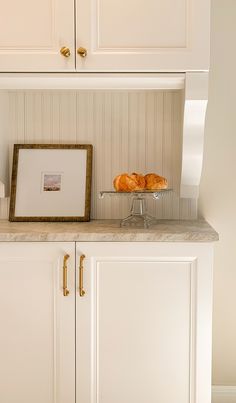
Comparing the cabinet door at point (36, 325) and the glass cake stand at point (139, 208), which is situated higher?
the glass cake stand at point (139, 208)

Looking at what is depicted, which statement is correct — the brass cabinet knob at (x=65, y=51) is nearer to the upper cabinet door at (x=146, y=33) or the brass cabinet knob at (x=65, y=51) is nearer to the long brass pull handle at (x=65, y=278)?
the upper cabinet door at (x=146, y=33)

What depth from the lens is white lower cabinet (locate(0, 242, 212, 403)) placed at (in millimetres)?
1960

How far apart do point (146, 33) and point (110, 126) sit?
515 mm

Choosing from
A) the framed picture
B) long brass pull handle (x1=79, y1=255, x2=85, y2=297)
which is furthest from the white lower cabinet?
the framed picture

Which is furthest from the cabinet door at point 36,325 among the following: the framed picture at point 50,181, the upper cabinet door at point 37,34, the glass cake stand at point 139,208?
the upper cabinet door at point 37,34

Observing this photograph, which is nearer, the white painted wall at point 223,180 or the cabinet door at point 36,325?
the cabinet door at point 36,325

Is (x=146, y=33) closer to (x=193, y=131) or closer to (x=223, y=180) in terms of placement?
(x=193, y=131)

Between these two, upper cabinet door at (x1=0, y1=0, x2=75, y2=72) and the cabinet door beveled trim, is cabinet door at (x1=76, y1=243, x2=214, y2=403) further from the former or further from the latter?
upper cabinet door at (x1=0, y1=0, x2=75, y2=72)

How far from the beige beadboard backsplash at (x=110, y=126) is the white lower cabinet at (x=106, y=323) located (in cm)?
49

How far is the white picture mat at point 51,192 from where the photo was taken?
7.66ft

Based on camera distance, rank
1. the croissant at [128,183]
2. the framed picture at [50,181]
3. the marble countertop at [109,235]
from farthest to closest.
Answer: the framed picture at [50,181]
the croissant at [128,183]
the marble countertop at [109,235]

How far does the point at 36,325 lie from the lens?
199 cm

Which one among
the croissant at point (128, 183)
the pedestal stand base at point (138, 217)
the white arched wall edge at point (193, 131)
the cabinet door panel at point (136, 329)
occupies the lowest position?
the cabinet door panel at point (136, 329)

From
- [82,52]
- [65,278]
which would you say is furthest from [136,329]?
[82,52]
